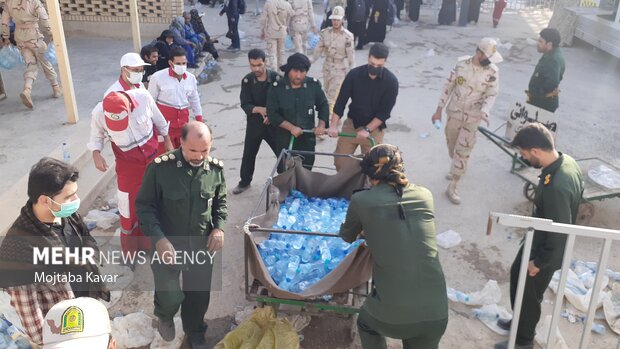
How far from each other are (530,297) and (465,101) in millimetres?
2717

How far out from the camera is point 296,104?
210 inches

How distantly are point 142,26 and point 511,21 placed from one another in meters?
12.1

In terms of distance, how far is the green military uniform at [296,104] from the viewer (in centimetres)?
530

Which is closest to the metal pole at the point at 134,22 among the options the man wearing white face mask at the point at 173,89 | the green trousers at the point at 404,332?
the man wearing white face mask at the point at 173,89

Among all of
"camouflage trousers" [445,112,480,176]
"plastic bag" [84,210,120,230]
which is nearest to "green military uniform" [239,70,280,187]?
"plastic bag" [84,210,120,230]

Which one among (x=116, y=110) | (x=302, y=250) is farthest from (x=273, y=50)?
(x=302, y=250)

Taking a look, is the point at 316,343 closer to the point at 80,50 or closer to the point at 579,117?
the point at 579,117

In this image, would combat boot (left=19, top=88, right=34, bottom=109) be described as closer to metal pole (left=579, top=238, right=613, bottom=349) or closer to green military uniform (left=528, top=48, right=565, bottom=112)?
green military uniform (left=528, top=48, right=565, bottom=112)

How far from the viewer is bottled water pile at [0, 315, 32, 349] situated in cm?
335

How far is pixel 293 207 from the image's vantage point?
4.77 metres

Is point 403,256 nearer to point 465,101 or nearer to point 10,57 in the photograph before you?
point 465,101

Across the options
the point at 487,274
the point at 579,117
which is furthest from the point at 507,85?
the point at 487,274

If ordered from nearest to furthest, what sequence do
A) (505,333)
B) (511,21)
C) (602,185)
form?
(505,333), (602,185), (511,21)

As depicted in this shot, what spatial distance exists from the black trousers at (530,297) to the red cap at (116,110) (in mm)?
3174
